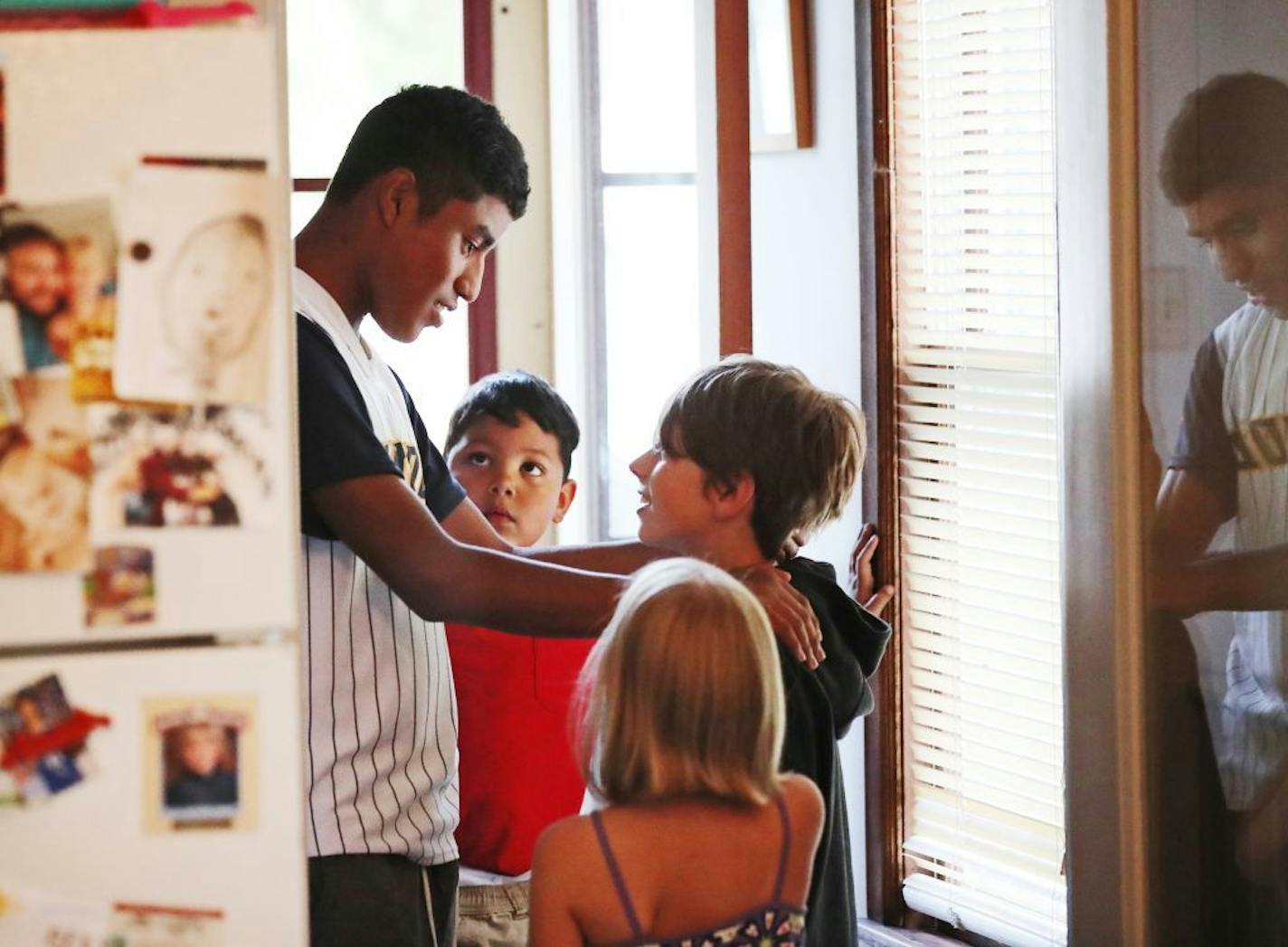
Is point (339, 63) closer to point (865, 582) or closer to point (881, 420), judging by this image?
point (881, 420)

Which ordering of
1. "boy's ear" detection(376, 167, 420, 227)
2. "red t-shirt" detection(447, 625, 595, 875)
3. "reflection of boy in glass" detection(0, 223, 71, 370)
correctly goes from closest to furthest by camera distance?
"reflection of boy in glass" detection(0, 223, 71, 370)
"boy's ear" detection(376, 167, 420, 227)
"red t-shirt" detection(447, 625, 595, 875)

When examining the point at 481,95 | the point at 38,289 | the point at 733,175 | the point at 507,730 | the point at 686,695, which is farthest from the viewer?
the point at 481,95

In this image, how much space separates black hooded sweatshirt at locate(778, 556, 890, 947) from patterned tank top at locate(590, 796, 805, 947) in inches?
6.8

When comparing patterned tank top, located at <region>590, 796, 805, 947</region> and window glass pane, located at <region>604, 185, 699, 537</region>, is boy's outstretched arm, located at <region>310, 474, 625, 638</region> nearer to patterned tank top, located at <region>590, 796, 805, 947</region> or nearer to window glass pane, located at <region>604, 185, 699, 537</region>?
patterned tank top, located at <region>590, 796, 805, 947</region>

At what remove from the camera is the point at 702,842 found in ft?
4.10

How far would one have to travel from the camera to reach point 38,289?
837 millimetres

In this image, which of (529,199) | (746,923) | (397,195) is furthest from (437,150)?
(529,199)

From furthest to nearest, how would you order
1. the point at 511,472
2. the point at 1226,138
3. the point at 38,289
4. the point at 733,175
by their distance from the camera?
the point at 511,472 < the point at 733,175 < the point at 1226,138 < the point at 38,289

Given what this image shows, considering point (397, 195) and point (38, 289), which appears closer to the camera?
point (38, 289)

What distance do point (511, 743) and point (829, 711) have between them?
63cm

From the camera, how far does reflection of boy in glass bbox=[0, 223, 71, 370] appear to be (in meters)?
0.83

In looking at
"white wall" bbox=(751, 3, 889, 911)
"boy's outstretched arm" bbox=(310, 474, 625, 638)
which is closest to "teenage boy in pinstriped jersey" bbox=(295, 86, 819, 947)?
"boy's outstretched arm" bbox=(310, 474, 625, 638)

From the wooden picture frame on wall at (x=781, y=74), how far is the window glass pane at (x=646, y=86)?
347 millimetres

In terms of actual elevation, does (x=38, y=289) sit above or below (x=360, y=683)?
above
